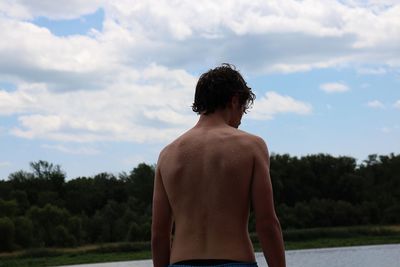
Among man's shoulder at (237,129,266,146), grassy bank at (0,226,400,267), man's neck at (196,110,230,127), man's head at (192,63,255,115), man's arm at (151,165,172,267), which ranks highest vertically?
grassy bank at (0,226,400,267)

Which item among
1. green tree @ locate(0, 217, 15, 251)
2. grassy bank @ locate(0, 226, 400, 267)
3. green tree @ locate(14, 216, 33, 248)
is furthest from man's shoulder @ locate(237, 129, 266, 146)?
green tree @ locate(14, 216, 33, 248)

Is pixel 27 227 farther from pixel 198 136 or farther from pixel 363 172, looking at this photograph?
pixel 198 136

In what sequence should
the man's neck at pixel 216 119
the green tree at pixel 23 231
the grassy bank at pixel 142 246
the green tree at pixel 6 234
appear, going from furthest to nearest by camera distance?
1. the green tree at pixel 23 231
2. the green tree at pixel 6 234
3. the grassy bank at pixel 142 246
4. the man's neck at pixel 216 119

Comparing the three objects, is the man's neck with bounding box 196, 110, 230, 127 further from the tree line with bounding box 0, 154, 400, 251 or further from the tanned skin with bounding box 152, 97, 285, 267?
the tree line with bounding box 0, 154, 400, 251

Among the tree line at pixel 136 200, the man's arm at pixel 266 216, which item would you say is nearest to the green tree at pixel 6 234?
the tree line at pixel 136 200

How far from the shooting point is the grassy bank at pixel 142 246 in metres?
51.8

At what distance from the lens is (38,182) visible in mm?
72812

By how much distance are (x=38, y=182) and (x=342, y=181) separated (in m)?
28.2

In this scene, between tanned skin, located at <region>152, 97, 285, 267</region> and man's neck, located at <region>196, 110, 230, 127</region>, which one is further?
man's neck, located at <region>196, 110, 230, 127</region>

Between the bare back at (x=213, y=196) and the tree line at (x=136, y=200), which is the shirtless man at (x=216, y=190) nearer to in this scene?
the bare back at (x=213, y=196)

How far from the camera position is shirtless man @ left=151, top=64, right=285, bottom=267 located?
2811mm

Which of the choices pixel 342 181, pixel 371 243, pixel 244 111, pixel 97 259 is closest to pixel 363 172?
pixel 342 181

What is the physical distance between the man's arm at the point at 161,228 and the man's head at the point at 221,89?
0.34 metres

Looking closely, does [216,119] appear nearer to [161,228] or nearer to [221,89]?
[221,89]
